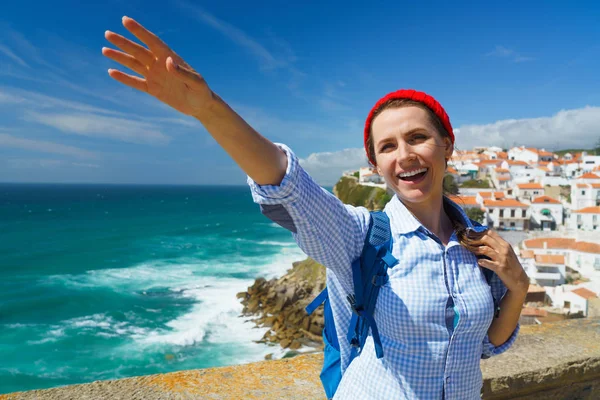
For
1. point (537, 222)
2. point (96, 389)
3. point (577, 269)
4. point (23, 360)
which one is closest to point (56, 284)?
point (23, 360)

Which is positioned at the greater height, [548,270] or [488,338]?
[488,338]

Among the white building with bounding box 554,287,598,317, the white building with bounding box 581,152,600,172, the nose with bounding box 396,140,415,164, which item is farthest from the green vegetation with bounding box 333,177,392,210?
the nose with bounding box 396,140,415,164

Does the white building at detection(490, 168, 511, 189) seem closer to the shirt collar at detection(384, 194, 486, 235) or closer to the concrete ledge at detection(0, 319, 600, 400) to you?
the concrete ledge at detection(0, 319, 600, 400)

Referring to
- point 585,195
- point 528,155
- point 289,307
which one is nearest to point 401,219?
point 289,307

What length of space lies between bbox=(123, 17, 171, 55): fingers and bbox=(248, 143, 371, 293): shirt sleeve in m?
0.42

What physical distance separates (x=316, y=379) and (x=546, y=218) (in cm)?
4722

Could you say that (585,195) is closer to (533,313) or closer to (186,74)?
(533,313)

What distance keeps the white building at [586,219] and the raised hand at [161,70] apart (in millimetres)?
46642

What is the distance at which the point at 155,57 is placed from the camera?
1115 millimetres

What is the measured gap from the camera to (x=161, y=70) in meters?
1.12

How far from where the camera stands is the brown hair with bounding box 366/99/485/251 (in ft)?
5.11

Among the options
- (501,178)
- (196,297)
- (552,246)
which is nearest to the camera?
(196,297)

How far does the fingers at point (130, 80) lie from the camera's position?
1.18 meters

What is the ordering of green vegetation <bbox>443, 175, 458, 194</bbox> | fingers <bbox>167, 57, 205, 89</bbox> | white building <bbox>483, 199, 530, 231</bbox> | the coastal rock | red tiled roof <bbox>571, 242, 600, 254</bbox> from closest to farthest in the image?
fingers <bbox>167, 57, 205, 89</bbox> → green vegetation <bbox>443, 175, 458, 194</bbox> → the coastal rock → red tiled roof <bbox>571, 242, 600, 254</bbox> → white building <bbox>483, 199, 530, 231</bbox>
